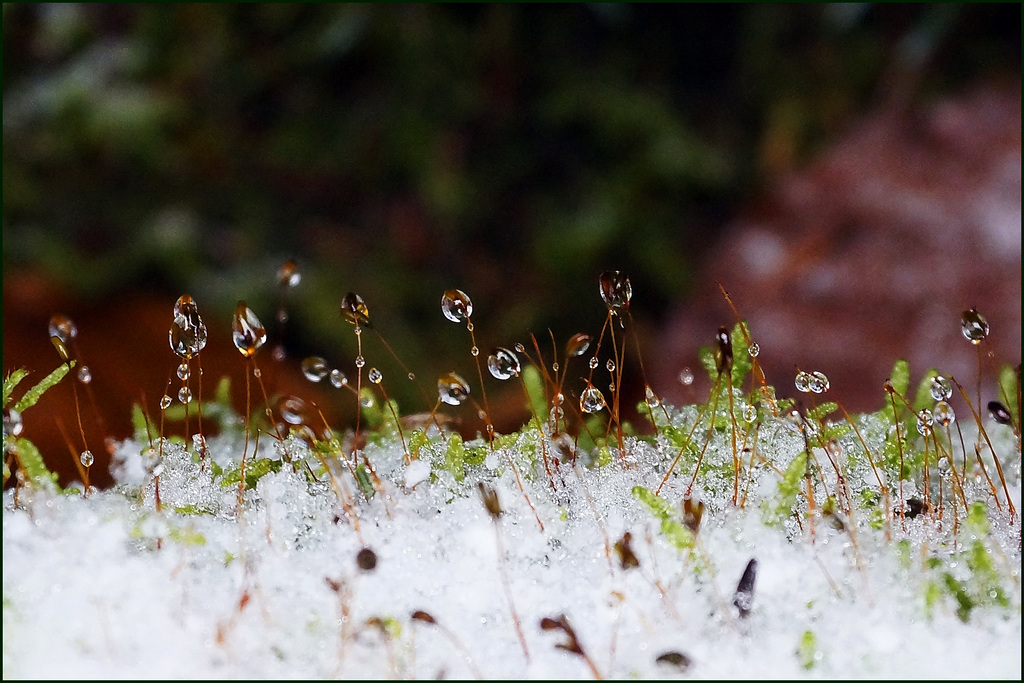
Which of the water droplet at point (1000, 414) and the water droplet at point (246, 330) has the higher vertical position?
the water droplet at point (1000, 414)

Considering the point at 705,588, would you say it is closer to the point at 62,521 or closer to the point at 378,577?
the point at 378,577

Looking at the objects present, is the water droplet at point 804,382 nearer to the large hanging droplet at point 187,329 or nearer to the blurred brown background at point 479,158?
Result: the large hanging droplet at point 187,329

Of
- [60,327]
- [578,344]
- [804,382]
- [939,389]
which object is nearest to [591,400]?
[578,344]

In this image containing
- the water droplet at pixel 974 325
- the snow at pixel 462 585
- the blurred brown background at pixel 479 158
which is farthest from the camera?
the blurred brown background at pixel 479 158

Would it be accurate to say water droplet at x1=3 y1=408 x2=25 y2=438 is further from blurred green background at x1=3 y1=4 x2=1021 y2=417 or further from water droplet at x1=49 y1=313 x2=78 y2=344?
blurred green background at x1=3 y1=4 x2=1021 y2=417

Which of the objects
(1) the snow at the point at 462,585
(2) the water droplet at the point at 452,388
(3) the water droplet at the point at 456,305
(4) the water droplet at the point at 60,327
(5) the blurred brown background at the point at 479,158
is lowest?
(1) the snow at the point at 462,585

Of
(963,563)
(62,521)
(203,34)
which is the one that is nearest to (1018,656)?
(963,563)

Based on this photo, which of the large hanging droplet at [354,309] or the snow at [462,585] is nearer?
the snow at [462,585]

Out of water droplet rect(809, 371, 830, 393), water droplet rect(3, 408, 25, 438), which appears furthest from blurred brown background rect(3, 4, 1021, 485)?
water droplet rect(3, 408, 25, 438)

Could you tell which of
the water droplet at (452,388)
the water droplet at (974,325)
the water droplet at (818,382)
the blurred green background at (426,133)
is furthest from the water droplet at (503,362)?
the blurred green background at (426,133)
